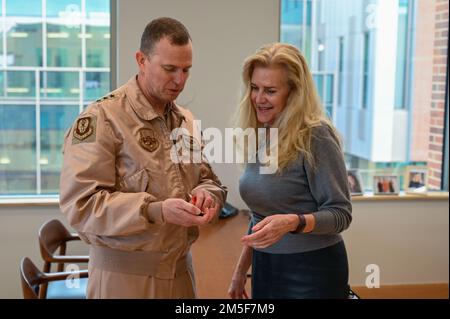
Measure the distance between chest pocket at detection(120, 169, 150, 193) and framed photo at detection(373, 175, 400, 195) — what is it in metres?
2.72

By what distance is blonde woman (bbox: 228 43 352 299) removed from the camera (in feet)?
5.50

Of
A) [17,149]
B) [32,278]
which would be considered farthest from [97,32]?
[32,278]

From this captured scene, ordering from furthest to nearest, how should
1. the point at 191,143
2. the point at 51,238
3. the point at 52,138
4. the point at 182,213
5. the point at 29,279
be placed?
the point at 52,138, the point at 51,238, the point at 29,279, the point at 191,143, the point at 182,213

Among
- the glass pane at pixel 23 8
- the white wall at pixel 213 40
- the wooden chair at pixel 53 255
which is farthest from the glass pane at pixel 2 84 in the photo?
the wooden chair at pixel 53 255

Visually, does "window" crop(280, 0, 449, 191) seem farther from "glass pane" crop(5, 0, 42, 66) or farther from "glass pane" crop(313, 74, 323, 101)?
"glass pane" crop(5, 0, 42, 66)

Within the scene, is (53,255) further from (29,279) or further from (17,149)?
(17,149)

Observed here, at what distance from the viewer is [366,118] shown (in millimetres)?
3971

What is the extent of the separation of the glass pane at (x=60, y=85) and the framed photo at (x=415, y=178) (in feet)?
7.31

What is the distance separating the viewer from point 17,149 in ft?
11.9

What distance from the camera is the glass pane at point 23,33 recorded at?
11.6 ft

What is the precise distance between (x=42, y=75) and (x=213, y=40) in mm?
1062

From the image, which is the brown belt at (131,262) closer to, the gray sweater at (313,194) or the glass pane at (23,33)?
the gray sweater at (313,194)

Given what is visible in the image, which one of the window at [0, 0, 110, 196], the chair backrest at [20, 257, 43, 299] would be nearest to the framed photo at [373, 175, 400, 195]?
the window at [0, 0, 110, 196]
